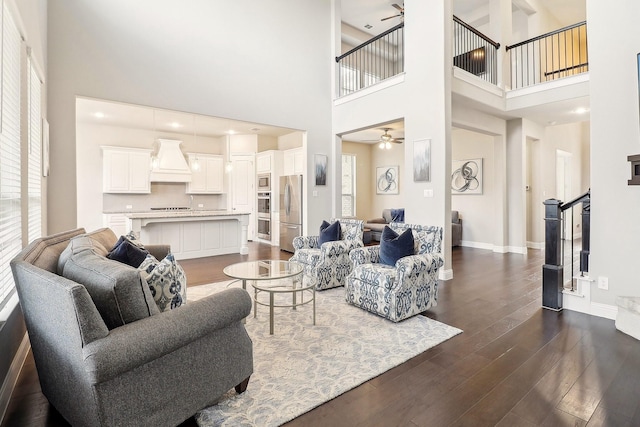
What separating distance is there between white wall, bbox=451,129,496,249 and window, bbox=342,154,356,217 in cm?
299

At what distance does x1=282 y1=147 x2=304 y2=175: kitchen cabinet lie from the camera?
7523mm

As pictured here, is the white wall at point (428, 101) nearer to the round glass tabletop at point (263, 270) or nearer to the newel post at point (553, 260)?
the newel post at point (553, 260)

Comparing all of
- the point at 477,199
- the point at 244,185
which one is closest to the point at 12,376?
the point at 244,185

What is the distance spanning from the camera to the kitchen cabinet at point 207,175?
8406 mm

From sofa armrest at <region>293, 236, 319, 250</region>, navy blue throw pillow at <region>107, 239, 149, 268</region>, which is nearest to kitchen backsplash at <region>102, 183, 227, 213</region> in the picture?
sofa armrest at <region>293, 236, 319, 250</region>

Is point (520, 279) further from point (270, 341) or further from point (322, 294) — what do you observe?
point (270, 341)

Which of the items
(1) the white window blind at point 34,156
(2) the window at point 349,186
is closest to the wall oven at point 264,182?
(2) the window at point 349,186

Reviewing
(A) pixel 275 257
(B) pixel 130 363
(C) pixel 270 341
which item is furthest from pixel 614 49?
(A) pixel 275 257

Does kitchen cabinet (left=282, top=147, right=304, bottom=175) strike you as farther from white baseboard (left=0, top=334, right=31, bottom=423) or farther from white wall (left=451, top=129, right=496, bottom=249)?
white baseboard (left=0, top=334, right=31, bottom=423)

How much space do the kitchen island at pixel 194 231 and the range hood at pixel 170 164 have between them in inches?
65.9

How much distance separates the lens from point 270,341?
266cm

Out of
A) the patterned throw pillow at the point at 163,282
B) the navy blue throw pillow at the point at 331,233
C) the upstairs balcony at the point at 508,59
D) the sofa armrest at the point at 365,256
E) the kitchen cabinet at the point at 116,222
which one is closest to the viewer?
the patterned throw pillow at the point at 163,282

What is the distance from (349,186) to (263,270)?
6.98 meters

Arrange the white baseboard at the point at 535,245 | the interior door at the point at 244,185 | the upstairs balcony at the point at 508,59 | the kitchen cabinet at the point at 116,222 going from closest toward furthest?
the upstairs balcony at the point at 508,59
the kitchen cabinet at the point at 116,222
the white baseboard at the point at 535,245
the interior door at the point at 244,185
